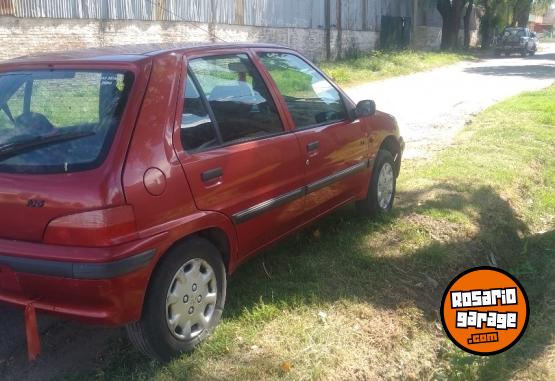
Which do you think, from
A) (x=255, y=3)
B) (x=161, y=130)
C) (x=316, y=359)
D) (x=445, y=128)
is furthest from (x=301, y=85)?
(x=255, y=3)

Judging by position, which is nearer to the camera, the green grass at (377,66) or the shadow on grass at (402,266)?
the shadow on grass at (402,266)

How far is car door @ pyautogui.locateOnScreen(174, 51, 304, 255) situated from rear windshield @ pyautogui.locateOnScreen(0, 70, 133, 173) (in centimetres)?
38

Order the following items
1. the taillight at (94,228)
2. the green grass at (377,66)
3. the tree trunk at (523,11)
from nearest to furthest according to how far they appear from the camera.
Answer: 1. the taillight at (94,228)
2. the green grass at (377,66)
3. the tree trunk at (523,11)

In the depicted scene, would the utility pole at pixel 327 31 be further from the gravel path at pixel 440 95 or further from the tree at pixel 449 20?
the tree at pixel 449 20

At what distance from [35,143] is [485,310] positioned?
224cm

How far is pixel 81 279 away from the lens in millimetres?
2734

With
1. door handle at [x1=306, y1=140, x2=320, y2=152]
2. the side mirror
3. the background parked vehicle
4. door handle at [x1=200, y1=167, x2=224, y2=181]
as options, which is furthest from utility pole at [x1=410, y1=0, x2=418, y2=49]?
door handle at [x1=200, y1=167, x2=224, y2=181]

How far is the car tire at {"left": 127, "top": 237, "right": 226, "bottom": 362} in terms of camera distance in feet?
9.84

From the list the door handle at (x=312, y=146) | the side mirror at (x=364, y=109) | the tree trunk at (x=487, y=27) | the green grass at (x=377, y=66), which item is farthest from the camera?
the tree trunk at (x=487, y=27)

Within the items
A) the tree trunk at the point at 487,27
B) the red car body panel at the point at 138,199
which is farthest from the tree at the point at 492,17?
the red car body panel at the point at 138,199

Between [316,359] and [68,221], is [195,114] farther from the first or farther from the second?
[316,359]

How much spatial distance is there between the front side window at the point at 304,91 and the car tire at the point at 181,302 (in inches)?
52.4

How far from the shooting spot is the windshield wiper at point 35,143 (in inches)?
117

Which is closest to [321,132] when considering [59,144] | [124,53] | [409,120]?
[124,53]
